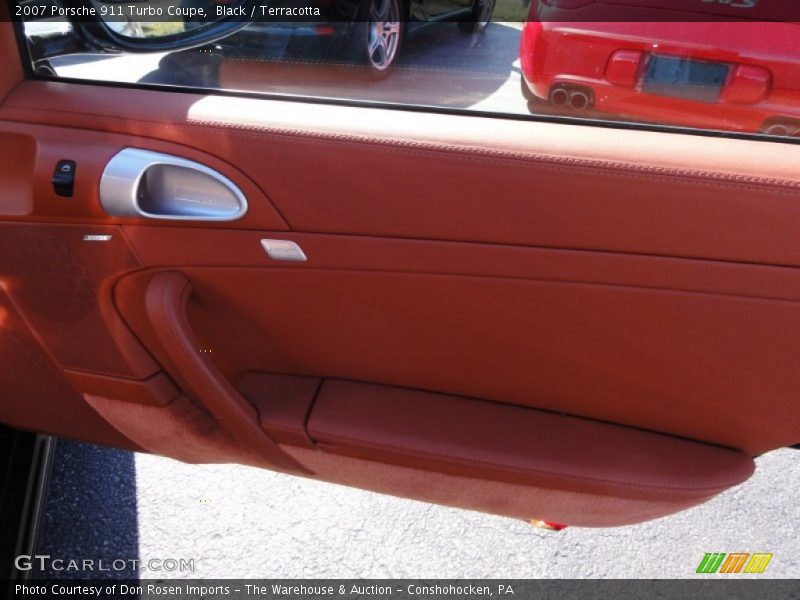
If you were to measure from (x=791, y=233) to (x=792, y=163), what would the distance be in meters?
0.13

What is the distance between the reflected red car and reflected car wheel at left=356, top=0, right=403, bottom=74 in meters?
0.28

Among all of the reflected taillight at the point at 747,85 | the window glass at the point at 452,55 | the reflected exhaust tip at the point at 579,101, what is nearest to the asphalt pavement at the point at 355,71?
the window glass at the point at 452,55

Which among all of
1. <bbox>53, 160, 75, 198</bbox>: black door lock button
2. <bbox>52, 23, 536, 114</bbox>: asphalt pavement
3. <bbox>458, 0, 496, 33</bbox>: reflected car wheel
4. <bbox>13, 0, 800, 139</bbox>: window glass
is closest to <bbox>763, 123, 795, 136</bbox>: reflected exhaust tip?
<bbox>13, 0, 800, 139</bbox>: window glass

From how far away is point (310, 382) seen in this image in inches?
64.3

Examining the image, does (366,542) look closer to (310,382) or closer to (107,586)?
(310,382)

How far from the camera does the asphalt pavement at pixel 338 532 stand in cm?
182

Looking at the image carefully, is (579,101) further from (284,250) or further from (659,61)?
(284,250)

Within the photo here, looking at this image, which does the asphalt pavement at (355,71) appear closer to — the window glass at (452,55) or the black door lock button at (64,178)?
the window glass at (452,55)

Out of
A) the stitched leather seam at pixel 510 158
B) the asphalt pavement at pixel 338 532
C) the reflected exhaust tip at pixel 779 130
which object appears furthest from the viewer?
the asphalt pavement at pixel 338 532

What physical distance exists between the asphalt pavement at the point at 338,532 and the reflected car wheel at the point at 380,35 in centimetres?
117

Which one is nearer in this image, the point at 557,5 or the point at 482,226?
the point at 482,226

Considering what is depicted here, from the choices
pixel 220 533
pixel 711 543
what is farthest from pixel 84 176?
pixel 711 543

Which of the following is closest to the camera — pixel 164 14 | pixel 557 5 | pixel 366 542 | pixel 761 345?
pixel 761 345

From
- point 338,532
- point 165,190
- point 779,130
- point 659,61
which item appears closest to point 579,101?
point 659,61
